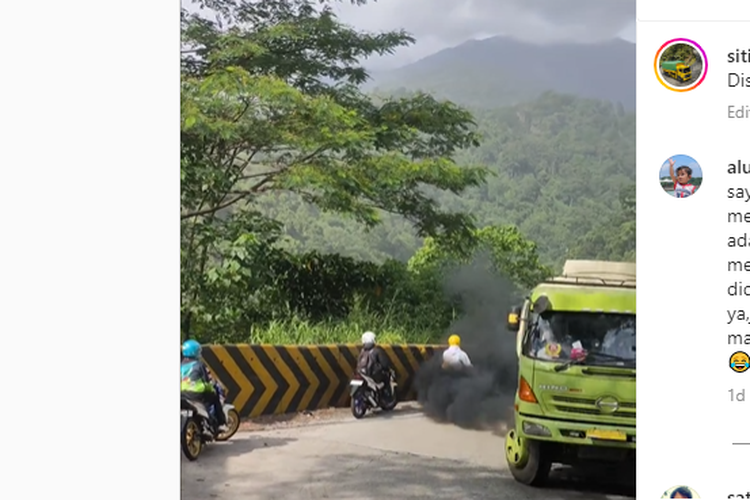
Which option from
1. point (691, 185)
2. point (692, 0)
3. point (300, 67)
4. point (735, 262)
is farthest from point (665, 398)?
point (300, 67)

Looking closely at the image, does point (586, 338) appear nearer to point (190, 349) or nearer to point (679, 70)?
point (679, 70)

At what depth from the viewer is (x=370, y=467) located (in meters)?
3.88

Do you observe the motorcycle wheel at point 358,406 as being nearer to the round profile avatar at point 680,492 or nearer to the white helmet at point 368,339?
the white helmet at point 368,339

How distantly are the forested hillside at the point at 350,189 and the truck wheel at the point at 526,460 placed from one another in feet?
1.71

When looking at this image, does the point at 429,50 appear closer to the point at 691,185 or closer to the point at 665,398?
the point at 691,185

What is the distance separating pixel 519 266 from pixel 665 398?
750 mm

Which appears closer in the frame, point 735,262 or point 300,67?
point 735,262

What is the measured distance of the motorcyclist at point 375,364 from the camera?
397 cm

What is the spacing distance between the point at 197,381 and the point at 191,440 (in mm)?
221

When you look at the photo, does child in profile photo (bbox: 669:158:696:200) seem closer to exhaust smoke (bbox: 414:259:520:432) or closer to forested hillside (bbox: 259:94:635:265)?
forested hillside (bbox: 259:94:635:265)

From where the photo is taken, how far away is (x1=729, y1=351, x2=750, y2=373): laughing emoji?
3.55 metres

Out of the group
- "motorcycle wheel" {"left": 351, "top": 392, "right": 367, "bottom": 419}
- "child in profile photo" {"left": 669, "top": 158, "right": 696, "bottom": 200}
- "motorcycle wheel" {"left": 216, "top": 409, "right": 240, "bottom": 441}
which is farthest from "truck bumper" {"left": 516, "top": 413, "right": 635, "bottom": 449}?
"motorcycle wheel" {"left": 216, "top": 409, "right": 240, "bottom": 441}

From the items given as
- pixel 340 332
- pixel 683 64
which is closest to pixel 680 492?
pixel 340 332

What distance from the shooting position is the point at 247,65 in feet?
13.0
